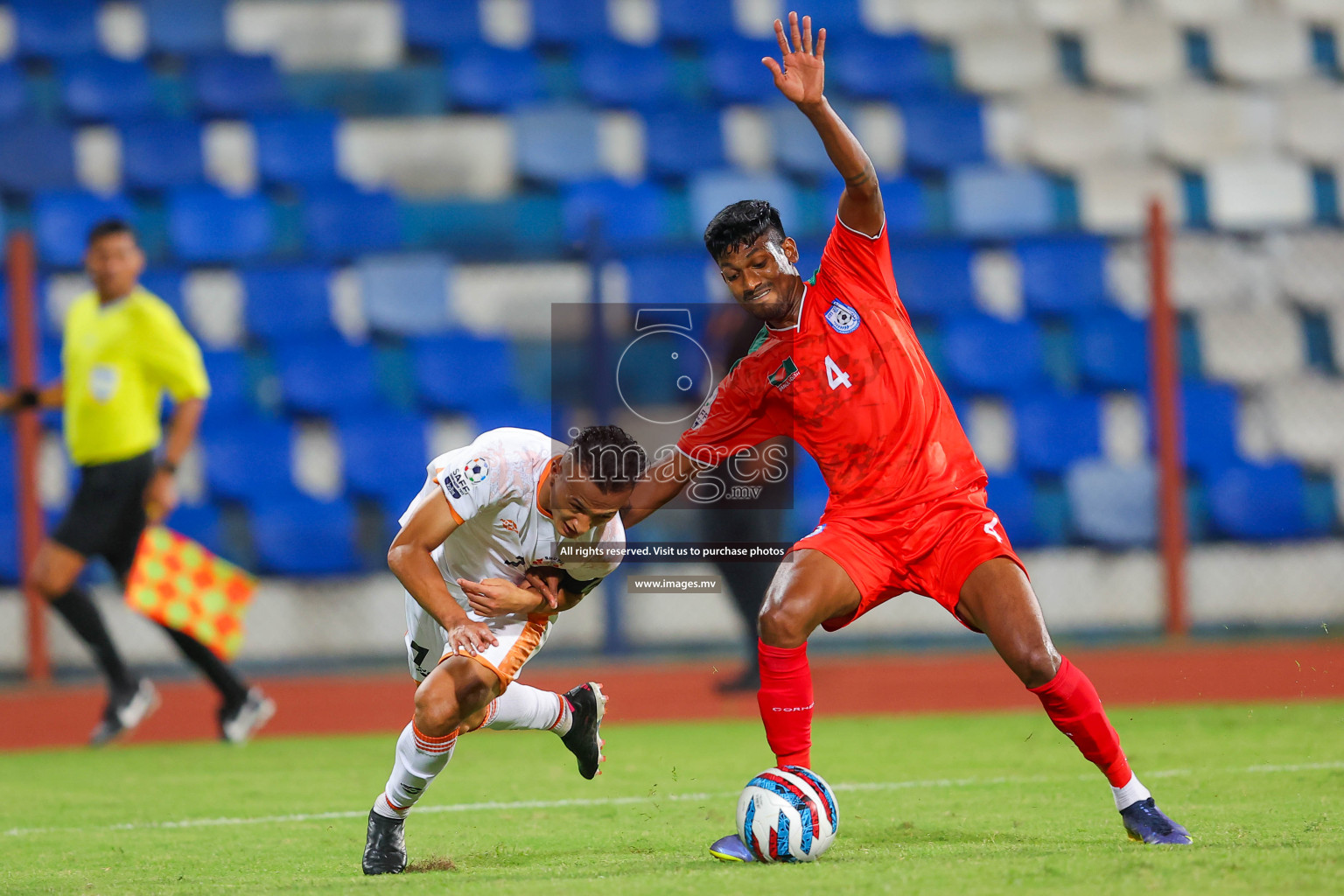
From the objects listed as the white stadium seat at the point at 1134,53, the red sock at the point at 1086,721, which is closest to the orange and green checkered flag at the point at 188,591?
the red sock at the point at 1086,721

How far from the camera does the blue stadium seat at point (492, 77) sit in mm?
12086

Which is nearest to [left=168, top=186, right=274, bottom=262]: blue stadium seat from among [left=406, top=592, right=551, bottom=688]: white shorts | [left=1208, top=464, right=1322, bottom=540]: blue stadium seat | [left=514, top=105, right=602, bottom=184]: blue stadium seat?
[left=514, top=105, right=602, bottom=184]: blue stadium seat

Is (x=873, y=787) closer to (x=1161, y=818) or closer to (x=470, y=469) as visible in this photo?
(x=1161, y=818)

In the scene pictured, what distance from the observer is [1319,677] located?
791 cm

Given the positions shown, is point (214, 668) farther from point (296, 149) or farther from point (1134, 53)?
point (1134, 53)

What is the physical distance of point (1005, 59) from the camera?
13.1 meters

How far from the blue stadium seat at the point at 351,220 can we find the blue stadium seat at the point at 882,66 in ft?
12.6

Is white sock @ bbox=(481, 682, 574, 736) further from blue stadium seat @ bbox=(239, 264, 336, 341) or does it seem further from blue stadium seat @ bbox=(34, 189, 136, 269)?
blue stadium seat @ bbox=(34, 189, 136, 269)

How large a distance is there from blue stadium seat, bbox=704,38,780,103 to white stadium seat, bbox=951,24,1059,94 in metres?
1.77

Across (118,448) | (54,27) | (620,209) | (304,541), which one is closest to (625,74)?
(620,209)

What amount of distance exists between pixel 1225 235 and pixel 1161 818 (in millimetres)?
6615

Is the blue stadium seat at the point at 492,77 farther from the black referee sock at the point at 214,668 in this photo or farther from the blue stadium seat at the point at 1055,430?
the black referee sock at the point at 214,668

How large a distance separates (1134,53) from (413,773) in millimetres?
11117

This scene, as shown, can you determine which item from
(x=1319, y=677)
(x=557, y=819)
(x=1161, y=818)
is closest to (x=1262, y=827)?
(x=1161, y=818)
